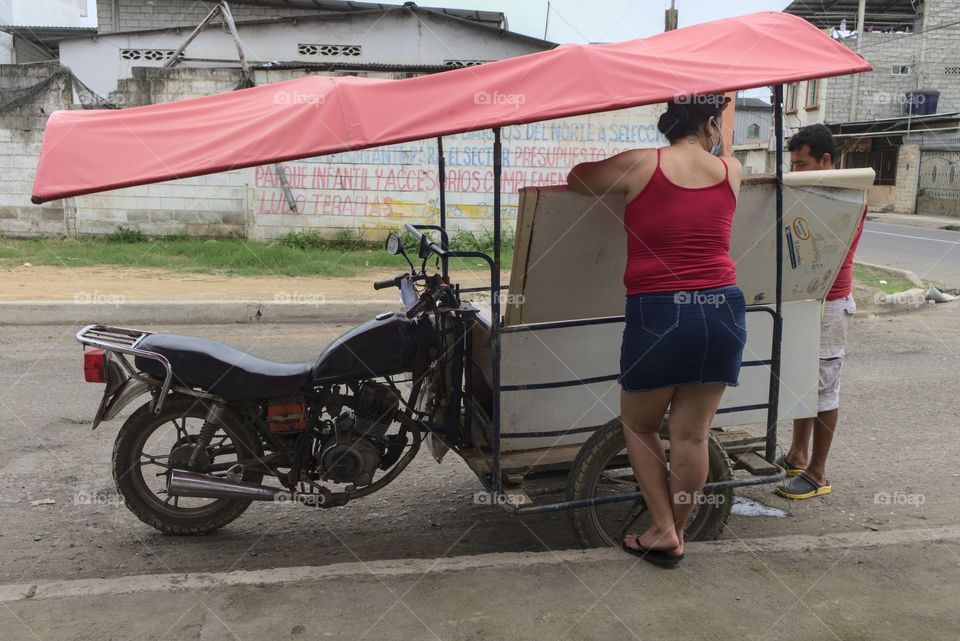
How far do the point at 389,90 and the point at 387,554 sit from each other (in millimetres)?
1859

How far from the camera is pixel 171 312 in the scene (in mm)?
7930

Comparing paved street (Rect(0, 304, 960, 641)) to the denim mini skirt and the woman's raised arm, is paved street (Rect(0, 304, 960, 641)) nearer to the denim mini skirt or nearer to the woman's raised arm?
the denim mini skirt

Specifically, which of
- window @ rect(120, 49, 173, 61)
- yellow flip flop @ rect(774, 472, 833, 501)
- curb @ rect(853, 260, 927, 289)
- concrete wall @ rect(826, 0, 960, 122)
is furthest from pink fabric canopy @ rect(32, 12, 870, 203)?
concrete wall @ rect(826, 0, 960, 122)

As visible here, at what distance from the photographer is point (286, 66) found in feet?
41.7

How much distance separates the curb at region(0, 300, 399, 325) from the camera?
7789 mm

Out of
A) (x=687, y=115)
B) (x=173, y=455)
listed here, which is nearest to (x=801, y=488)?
(x=687, y=115)

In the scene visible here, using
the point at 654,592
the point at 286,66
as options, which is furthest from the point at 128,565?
the point at 286,66

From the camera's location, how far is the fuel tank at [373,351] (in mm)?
3158

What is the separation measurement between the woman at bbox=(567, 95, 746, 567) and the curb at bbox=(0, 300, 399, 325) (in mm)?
5390

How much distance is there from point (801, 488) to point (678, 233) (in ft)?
6.37

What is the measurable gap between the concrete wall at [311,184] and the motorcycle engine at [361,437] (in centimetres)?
952

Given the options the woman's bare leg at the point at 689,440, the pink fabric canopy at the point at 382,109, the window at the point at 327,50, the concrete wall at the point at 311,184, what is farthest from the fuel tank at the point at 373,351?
the window at the point at 327,50

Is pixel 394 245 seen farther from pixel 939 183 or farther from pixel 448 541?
pixel 939 183

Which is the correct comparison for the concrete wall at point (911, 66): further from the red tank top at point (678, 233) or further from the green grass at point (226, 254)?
the red tank top at point (678, 233)
